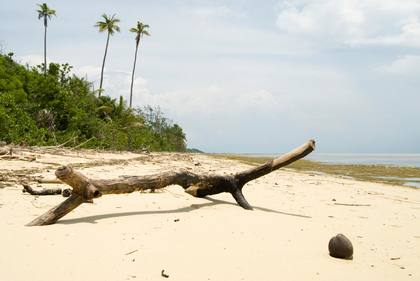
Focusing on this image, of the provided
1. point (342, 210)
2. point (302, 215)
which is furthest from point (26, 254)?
point (342, 210)

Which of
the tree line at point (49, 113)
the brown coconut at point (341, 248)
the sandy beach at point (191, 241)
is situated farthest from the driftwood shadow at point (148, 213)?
the tree line at point (49, 113)

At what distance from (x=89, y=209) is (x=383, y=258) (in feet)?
11.2

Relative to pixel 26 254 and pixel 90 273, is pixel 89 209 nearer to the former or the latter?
pixel 26 254

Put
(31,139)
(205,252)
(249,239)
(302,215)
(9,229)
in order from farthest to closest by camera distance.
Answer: (31,139) → (302,215) → (249,239) → (9,229) → (205,252)

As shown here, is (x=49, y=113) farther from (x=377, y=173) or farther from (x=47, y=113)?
(x=377, y=173)

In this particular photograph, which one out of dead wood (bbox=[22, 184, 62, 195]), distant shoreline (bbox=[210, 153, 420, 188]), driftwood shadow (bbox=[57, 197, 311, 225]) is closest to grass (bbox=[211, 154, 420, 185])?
distant shoreline (bbox=[210, 153, 420, 188])

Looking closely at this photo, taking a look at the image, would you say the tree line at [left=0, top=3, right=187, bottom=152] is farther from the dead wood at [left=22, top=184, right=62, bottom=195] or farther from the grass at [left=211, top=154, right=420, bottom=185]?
the grass at [left=211, top=154, right=420, bottom=185]

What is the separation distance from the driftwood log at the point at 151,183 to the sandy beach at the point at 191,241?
6.4 inches

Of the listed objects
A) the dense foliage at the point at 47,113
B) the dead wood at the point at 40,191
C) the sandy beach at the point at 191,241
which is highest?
the dense foliage at the point at 47,113

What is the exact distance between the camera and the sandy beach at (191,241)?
240 centimetres

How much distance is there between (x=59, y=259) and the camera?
96.2 inches

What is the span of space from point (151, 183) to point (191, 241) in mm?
1333

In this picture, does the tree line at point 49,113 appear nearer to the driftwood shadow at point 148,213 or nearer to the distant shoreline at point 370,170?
the driftwood shadow at point 148,213

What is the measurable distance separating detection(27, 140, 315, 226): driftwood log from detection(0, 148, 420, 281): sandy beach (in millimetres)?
161
